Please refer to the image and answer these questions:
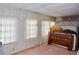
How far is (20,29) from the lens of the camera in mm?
1297

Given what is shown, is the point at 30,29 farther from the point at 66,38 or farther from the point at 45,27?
the point at 66,38

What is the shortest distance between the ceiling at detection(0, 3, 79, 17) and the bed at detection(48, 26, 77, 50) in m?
0.18

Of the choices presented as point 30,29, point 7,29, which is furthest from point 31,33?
point 7,29

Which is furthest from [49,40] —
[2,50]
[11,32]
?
[2,50]

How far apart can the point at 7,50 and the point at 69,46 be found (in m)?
0.74

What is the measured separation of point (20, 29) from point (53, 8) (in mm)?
475

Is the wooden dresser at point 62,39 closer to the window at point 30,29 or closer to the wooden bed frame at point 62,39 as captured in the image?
the wooden bed frame at point 62,39

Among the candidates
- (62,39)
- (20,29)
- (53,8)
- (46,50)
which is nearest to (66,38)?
(62,39)

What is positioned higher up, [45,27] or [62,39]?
[45,27]

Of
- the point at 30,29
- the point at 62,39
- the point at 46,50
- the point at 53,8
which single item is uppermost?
the point at 53,8

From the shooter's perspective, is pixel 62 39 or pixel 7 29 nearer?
pixel 7 29

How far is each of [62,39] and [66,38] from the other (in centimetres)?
5

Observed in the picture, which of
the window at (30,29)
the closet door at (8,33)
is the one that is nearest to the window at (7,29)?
the closet door at (8,33)
